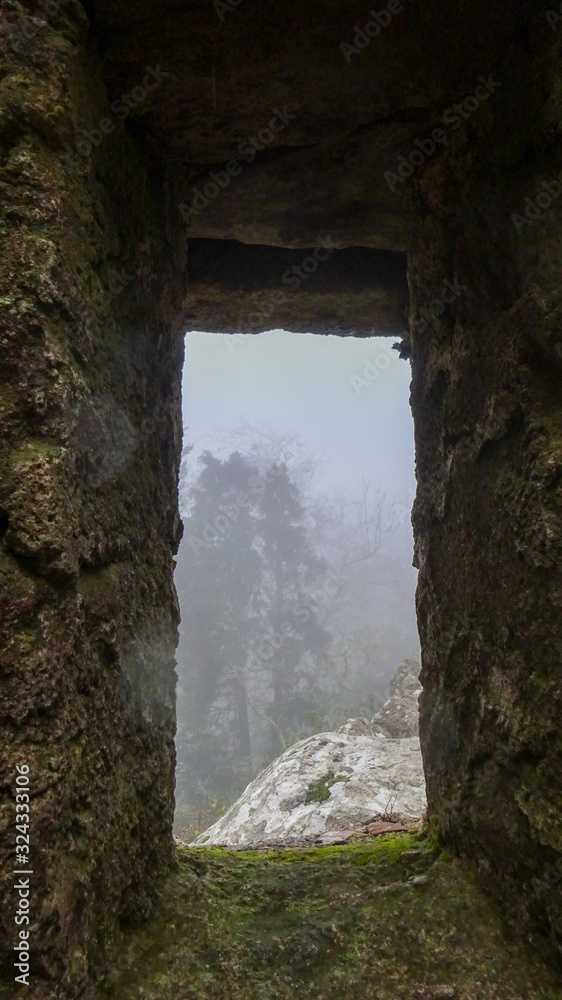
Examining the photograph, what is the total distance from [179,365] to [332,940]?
218 centimetres

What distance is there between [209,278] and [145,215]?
837mm

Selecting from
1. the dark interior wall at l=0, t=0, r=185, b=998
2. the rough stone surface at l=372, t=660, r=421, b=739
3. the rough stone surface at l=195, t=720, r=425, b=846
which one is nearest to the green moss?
the rough stone surface at l=195, t=720, r=425, b=846

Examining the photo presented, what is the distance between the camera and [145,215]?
7.45 feet

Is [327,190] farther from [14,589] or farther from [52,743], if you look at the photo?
[52,743]

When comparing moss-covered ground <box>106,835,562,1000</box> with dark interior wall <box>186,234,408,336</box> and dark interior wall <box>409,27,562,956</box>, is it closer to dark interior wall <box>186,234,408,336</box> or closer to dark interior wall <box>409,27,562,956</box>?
dark interior wall <box>409,27,562,956</box>

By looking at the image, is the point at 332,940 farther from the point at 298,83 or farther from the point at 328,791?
the point at 328,791

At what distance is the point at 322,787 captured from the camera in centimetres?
490

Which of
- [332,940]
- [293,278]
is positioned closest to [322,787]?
[332,940]

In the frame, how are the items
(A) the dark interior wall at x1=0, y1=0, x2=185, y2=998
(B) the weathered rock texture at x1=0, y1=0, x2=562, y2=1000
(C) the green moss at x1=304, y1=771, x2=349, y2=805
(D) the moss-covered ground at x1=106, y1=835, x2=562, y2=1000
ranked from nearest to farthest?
(A) the dark interior wall at x1=0, y1=0, x2=185, y2=998 → (B) the weathered rock texture at x1=0, y1=0, x2=562, y2=1000 → (D) the moss-covered ground at x1=106, y1=835, x2=562, y2=1000 → (C) the green moss at x1=304, y1=771, x2=349, y2=805

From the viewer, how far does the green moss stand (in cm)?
469

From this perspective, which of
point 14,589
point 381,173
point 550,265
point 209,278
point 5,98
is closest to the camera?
point 14,589

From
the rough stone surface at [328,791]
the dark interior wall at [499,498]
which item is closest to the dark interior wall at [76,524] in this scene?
the dark interior wall at [499,498]

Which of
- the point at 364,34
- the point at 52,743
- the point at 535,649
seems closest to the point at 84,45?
the point at 364,34

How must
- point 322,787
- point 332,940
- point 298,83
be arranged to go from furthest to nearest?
point 322,787, point 298,83, point 332,940
